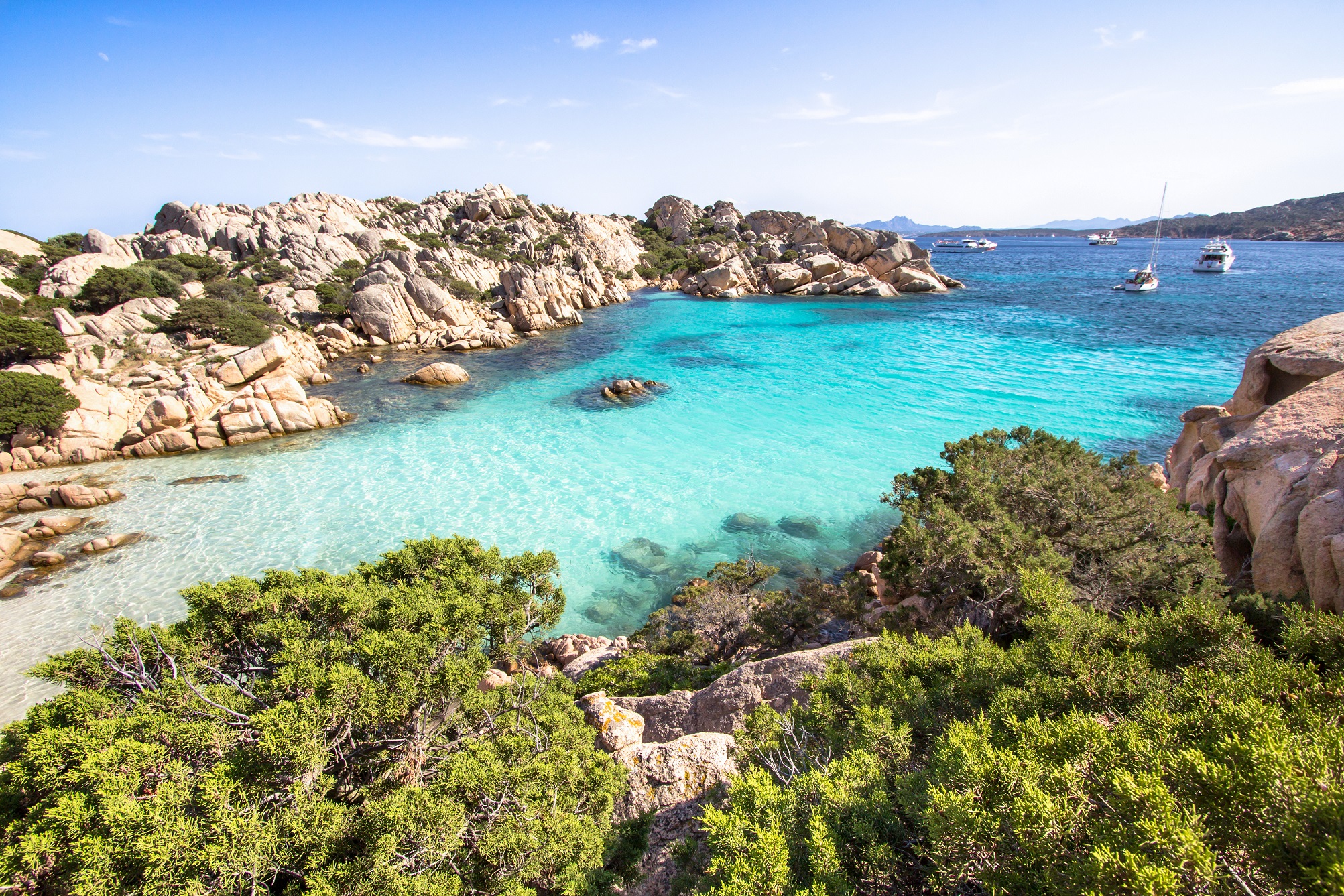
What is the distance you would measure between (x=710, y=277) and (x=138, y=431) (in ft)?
190

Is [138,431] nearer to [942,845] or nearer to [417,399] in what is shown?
[417,399]

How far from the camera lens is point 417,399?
98.0 ft

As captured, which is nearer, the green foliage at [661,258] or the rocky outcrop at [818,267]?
the rocky outcrop at [818,267]

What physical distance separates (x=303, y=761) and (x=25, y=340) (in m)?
33.7

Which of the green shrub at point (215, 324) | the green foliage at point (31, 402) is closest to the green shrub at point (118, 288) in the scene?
the green shrub at point (215, 324)

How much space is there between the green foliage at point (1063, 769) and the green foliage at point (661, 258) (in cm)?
7471

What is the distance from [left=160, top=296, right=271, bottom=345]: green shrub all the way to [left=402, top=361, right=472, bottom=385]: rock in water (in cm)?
992

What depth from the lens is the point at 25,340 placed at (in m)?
24.4

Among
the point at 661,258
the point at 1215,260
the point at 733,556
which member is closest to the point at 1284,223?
the point at 1215,260

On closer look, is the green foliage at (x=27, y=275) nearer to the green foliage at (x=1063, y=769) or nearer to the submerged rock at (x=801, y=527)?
the submerged rock at (x=801, y=527)

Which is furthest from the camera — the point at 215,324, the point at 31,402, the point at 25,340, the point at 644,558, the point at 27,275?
the point at 27,275

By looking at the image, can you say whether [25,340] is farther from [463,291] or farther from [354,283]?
[463,291]

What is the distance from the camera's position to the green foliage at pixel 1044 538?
8133 millimetres

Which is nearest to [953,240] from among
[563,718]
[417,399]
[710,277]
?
[710,277]
